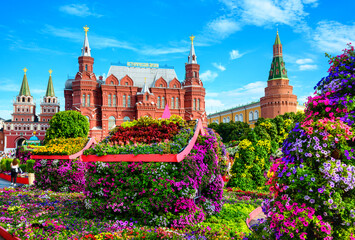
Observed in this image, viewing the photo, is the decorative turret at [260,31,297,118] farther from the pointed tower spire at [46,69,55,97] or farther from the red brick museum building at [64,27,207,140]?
the pointed tower spire at [46,69,55,97]

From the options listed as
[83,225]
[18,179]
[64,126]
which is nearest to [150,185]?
[83,225]

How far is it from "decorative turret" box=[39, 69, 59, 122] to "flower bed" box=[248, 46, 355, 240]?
8507cm

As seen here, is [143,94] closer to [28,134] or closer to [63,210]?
[28,134]

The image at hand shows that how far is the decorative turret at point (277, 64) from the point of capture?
77.4m

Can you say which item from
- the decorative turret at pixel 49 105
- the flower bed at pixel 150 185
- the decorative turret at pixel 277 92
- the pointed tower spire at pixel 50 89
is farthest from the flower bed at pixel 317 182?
the pointed tower spire at pixel 50 89

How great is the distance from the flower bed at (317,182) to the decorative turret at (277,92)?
73.4m

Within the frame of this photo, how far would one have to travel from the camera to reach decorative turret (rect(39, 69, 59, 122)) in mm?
81812

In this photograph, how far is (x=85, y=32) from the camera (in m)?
62.5

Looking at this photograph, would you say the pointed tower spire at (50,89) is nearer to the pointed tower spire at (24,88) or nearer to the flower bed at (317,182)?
the pointed tower spire at (24,88)

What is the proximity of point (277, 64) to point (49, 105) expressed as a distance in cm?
6085

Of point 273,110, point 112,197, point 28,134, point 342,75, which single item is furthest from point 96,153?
point 28,134

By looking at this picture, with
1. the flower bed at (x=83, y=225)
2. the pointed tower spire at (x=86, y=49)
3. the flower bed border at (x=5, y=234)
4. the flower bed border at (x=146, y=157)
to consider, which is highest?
the pointed tower spire at (x=86, y=49)

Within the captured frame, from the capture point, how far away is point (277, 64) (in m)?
78.0

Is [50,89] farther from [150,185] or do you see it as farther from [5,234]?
[150,185]
